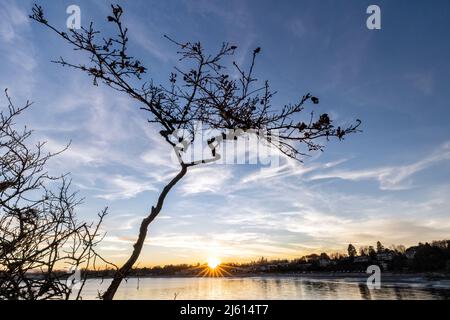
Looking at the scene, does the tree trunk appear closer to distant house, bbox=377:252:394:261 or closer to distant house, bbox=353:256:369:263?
distant house, bbox=377:252:394:261

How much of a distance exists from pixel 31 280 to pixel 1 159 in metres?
3.11

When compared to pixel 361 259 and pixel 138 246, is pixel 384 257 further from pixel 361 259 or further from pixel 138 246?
pixel 138 246

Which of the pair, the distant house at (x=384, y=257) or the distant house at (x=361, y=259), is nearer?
the distant house at (x=384, y=257)

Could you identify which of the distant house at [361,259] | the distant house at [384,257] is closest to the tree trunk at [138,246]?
the distant house at [384,257]

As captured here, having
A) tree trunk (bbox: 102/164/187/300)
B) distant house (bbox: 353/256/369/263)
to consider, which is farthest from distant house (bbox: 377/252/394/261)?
tree trunk (bbox: 102/164/187/300)

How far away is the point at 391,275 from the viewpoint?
139 m

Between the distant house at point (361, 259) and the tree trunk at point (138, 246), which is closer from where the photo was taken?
the tree trunk at point (138, 246)

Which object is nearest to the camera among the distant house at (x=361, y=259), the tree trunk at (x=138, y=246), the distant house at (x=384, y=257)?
the tree trunk at (x=138, y=246)

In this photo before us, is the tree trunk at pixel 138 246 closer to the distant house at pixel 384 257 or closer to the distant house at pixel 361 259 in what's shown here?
the distant house at pixel 384 257

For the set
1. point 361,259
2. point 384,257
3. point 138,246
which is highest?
point 384,257

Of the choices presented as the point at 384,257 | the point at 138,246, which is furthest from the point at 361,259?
the point at 138,246

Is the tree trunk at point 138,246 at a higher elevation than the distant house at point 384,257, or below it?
below

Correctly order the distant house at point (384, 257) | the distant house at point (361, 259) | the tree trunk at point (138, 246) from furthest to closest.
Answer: the distant house at point (361, 259)
the distant house at point (384, 257)
the tree trunk at point (138, 246)
